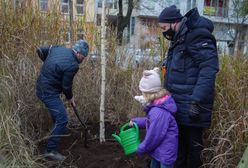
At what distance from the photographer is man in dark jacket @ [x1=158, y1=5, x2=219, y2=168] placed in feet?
10.2

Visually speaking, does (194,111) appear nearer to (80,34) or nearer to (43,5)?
(80,34)

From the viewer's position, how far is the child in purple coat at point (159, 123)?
3152 millimetres

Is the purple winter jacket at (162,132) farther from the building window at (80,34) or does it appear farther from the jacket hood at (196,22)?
the building window at (80,34)

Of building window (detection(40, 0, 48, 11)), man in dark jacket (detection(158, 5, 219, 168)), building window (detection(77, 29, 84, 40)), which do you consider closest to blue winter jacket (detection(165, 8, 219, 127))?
man in dark jacket (detection(158, 5, 219, 168))

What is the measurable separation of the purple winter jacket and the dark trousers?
0.22m

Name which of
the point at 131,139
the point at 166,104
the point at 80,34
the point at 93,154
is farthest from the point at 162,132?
the point at 80,34

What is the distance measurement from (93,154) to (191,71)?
1831 millimetres

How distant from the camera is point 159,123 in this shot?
3.15m

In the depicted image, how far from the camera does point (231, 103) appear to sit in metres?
3.59

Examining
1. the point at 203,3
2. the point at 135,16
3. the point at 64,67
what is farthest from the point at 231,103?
the point at 203,3

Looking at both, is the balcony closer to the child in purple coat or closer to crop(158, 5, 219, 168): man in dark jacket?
crop(158, 5, 219, 168): man in dark jacket

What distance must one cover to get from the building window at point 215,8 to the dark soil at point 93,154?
115 feet

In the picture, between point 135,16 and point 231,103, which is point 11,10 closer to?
point 231,103

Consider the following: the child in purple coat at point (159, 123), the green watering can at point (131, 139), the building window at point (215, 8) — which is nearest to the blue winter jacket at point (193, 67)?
the child in purple coat at point (159, 123)
